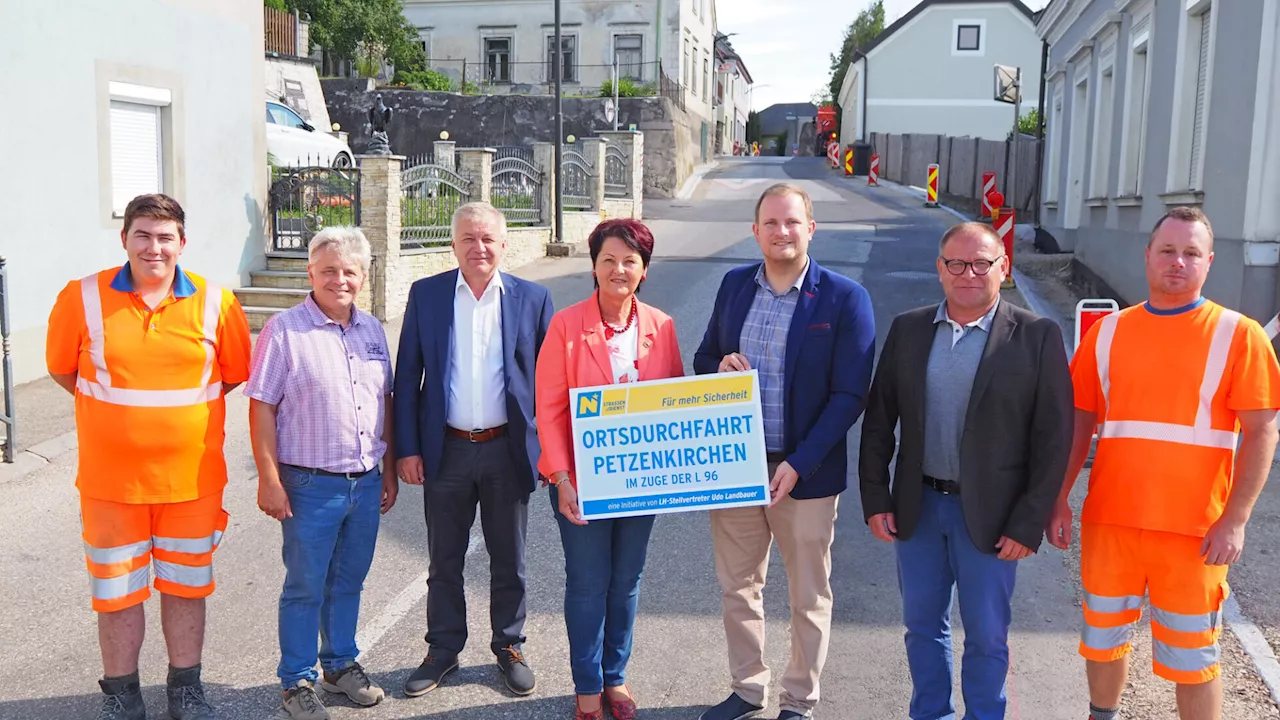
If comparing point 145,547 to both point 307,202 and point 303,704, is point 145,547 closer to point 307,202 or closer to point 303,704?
point 303,704

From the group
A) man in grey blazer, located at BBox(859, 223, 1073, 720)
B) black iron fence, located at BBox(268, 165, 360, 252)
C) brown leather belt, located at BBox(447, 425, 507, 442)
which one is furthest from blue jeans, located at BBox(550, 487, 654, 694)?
black iron fence, located at BBox(268, 165, 360, 252)

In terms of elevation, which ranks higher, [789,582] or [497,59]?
[497,59]

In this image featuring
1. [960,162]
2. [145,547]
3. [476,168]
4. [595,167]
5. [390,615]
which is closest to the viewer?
[145,547]

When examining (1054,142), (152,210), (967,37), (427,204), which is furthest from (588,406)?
(967,37)

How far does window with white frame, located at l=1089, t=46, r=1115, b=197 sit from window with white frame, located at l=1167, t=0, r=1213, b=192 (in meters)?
4.75

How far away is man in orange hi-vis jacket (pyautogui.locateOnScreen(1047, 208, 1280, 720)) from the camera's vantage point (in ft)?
11.1

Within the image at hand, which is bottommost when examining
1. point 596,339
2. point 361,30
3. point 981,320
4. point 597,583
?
point 597,583

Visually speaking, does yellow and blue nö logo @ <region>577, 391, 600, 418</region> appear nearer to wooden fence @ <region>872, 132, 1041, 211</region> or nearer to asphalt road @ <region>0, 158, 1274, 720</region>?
asphalt road @ <region>0, 158, 1274, 720</region>

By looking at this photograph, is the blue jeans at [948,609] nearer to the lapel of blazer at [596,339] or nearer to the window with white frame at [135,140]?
the lapel of blazer at [596,339]

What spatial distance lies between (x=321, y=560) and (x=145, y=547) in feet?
2.09

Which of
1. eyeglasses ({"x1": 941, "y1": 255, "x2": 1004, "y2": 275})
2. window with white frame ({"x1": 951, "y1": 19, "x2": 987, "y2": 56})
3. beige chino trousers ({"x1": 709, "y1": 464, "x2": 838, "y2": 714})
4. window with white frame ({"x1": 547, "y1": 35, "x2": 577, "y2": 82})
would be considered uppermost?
window with white frame ({"x1": 951, "y1": 19, "x2": 987, "y2": 56})

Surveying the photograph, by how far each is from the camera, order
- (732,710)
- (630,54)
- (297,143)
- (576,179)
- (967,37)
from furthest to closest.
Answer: (967,37) → (630,54) → (576,179) → (297,143) → (732,710)

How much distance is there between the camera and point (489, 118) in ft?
115

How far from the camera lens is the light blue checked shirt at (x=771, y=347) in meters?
3.91
